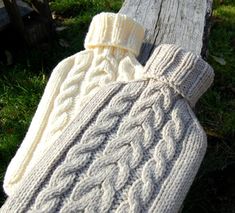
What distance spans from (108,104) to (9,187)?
516 mm

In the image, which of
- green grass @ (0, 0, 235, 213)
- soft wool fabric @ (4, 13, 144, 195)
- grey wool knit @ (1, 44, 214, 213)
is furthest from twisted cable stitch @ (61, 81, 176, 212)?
green grass @ (0, 0, 235, 213)

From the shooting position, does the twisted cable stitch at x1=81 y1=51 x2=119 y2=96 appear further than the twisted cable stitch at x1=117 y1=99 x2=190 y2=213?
Yes

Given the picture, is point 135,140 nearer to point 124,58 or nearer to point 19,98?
point 124,58

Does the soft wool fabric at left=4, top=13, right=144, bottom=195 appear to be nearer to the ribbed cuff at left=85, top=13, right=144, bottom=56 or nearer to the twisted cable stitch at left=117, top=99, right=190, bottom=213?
the ribbed cuff at left=85, top=13, right=144, bottom=56

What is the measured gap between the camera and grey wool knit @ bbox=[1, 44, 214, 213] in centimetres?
158

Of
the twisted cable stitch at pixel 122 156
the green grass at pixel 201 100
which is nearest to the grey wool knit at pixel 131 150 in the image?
the twisted cable stitch at pixel 122 156

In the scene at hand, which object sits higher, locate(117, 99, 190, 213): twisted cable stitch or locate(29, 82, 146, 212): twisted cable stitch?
locate(29, 82, 146, 212): twisted cable stitch

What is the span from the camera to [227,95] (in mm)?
3340

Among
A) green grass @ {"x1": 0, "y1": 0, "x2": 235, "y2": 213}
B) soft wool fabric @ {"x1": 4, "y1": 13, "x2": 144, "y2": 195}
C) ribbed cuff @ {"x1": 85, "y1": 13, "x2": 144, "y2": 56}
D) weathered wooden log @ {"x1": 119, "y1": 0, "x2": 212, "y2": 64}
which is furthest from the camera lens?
green grass @ {"x1": 0, "y1": 0, "x2": 235, "y2": 213}

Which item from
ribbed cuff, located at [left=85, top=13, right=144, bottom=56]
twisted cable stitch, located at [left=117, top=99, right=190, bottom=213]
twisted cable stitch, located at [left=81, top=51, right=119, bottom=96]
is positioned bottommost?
twisted cable stitch, located at [left=117, top=99, right=190, bottom=213]

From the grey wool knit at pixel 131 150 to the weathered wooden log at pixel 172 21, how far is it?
380 mm

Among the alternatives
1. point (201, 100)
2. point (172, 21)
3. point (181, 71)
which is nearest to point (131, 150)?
point (181, 71)

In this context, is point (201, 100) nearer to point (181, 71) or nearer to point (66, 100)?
point (181, 71)

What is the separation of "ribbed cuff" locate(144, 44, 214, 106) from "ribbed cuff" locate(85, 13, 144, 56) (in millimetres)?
246
